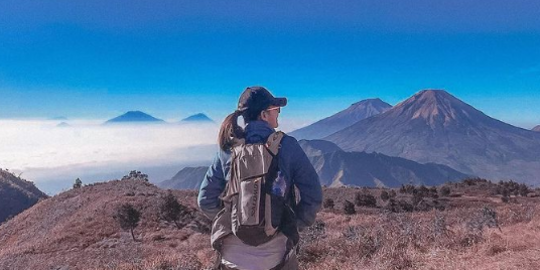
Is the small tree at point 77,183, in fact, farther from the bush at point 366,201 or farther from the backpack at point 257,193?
the backpack at point 257,193

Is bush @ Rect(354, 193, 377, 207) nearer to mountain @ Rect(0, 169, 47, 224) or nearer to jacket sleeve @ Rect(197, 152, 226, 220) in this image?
jacket sleeve @ Rect(197, 152, 226, 220)

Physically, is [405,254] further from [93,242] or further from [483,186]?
[483,186]

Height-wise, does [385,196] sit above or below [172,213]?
below

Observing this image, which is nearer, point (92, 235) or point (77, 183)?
point (92, 235)

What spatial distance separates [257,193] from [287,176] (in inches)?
10.9

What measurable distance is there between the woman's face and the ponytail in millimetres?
196

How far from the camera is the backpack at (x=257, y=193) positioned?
10.3ft

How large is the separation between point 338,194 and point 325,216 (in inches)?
530

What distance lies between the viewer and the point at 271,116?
11.4 ft

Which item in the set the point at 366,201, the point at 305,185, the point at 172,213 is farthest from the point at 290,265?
the point at 366,201

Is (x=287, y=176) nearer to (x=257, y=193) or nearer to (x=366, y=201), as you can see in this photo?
(x=257, y=193)

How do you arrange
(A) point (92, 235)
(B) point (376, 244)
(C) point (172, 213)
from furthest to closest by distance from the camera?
(C) point (172, 213) < (A) point (92, 235) < (B) point (376, 244)

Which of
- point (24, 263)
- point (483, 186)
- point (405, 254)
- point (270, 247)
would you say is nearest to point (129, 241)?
point (24, 263)

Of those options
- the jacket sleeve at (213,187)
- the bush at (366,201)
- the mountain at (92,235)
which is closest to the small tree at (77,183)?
the mountain at (92,235)
